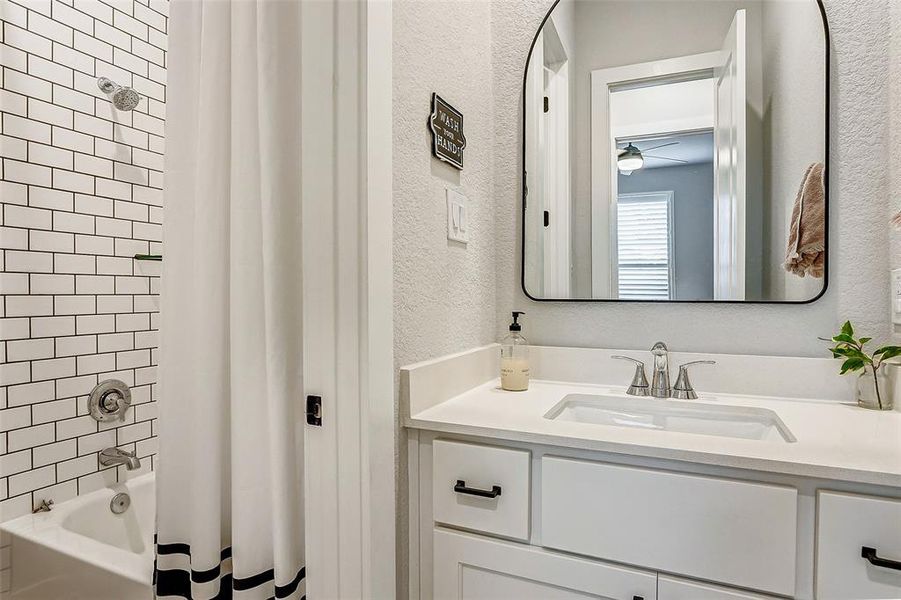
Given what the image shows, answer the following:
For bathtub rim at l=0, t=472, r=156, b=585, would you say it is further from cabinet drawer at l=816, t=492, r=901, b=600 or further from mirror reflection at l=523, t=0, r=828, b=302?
cabinet drawer at l=816, t=492, r=901, b=600

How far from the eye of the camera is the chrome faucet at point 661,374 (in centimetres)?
131

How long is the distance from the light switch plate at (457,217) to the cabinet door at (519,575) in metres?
0.71

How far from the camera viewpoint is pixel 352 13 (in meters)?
0.90

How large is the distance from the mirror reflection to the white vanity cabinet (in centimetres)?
64

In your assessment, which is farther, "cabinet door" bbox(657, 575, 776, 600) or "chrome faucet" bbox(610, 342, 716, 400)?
"chrome faucet" bbox(610, 342, 716, 400)

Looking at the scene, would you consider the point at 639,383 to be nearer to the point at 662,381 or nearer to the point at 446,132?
the point at 662,381

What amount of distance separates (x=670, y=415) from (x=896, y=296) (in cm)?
57

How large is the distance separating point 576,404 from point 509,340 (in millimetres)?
257

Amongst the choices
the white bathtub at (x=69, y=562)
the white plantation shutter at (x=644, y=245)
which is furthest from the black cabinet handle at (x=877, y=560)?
the white bathtub at (x=69, y=562)

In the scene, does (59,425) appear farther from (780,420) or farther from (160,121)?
(780,420)

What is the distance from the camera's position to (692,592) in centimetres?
89

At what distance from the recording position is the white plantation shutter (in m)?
1.41

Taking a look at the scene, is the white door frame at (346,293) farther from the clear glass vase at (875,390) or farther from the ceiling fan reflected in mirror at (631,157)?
the clear glass vase at (875,390)

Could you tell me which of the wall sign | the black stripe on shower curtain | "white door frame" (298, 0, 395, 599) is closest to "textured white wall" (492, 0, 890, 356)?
the wall sign
